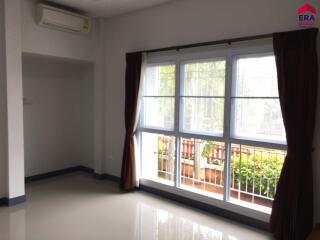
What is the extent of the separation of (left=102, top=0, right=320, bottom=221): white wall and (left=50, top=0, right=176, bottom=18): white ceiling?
144 millimetres

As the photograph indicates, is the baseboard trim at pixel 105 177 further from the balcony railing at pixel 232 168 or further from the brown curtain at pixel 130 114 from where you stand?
the balcony railing at pixel 232 168

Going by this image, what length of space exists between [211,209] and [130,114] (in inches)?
75.6

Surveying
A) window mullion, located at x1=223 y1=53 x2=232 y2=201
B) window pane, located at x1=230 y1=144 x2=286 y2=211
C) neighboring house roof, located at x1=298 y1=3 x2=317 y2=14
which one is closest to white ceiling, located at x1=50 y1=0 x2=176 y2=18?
window mullion, located at x1=223 y1=53 x2=232 y2=201

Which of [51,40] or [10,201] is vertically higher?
[51,40]

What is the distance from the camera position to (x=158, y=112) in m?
4.24

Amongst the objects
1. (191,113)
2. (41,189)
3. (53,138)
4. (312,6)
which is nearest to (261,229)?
(191,113)

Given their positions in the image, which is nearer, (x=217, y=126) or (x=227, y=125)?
(x=227, y=125)

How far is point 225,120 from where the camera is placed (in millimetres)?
3377

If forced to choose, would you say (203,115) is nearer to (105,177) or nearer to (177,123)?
(177,123)

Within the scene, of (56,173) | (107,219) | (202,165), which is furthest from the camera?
(56,173)

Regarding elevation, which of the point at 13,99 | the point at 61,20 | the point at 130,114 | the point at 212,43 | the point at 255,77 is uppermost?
the point at 61,20

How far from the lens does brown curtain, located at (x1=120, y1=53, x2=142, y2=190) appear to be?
414 cm

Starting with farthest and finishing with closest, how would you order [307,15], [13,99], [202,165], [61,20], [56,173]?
[56,173]
[61,20]
[202,165]
[13,99]
[307,15]

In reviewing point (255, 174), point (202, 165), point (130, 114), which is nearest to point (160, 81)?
point (130, 114)
